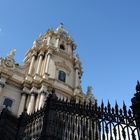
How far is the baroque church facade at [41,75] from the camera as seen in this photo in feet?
100

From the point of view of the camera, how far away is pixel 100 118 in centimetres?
970

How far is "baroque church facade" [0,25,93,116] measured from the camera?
30562mm

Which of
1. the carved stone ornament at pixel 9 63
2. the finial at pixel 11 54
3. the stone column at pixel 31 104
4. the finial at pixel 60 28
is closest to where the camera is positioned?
the stone column at pixel 31 104

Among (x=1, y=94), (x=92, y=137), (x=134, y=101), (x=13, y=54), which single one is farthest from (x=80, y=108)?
(x=13, y=54)

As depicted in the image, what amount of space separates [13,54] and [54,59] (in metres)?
5.83

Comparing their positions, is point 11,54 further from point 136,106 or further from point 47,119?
point 136,106

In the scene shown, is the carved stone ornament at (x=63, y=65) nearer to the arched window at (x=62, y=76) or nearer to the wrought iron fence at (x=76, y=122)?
the arched window at (x=62, y=76)

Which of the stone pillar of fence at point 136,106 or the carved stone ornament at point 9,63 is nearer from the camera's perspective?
the stone pillar of fence at point 136,106

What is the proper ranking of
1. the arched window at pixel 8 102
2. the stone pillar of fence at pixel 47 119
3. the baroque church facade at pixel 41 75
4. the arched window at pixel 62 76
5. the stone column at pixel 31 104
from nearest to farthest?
the stone pillar of fence at pixel 47 119, the stone column at pixel 31 104, the arched window at pixel 8 102, the baroque church facade at pixel 41 75, the arched window at pixel 62 76

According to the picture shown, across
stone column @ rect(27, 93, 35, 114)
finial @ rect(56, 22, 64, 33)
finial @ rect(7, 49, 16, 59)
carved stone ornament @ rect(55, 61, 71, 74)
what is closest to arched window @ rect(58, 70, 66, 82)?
carved stone ornament @ rect(55, 61, 71, 74)

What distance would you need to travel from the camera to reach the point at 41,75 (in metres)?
34.8

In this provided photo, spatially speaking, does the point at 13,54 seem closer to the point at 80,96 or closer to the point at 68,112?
the point at 80,96

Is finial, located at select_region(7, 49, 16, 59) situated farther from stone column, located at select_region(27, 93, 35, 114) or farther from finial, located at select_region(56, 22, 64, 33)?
finial, located at select_region(56, 22, 64, 33)

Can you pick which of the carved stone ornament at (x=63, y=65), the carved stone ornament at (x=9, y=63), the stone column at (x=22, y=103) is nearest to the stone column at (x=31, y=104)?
the stone column at (x=22, y=103)
